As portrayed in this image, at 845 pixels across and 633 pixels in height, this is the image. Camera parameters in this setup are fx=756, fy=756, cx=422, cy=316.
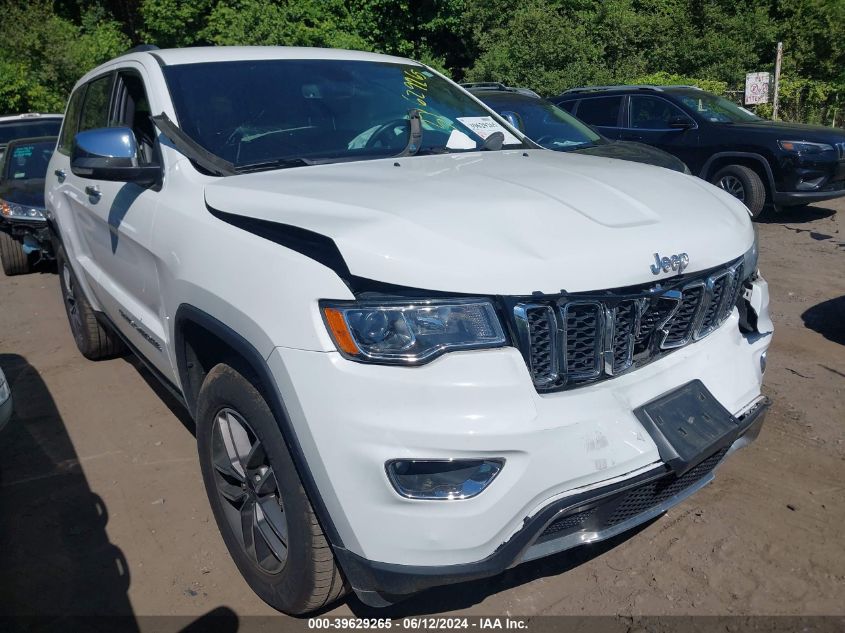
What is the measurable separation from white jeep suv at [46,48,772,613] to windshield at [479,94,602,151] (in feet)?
16.3

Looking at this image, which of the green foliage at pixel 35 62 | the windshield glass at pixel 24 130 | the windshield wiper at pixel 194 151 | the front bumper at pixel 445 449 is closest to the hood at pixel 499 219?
the windshield wiper at pixel 194 151

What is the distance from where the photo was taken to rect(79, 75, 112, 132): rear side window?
406cm

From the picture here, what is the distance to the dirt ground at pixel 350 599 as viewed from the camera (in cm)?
271

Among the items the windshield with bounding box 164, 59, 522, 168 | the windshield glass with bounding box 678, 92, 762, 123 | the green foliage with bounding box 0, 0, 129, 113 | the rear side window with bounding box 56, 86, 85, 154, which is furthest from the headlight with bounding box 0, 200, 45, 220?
the green foliage with bounding box 0, 0, 129, 113

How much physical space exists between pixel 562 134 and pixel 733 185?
2860mm

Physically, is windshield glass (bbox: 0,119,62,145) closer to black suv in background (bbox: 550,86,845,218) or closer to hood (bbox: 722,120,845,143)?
black suv in background (bbox: 550,86,845,218)

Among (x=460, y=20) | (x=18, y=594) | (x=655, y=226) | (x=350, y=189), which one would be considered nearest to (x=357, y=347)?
(x=350, y=189)

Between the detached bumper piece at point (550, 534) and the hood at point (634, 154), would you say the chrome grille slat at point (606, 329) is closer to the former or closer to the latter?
the detached bumper piece at point (550, 534)

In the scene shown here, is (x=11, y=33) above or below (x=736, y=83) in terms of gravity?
above

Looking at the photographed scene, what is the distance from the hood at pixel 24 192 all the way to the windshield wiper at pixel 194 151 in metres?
6.02

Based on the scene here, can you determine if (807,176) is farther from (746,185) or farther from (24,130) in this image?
(24,130)

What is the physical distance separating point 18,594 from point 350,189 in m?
1.98

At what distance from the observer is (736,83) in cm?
2033

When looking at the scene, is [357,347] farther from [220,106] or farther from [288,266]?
[220,106]
